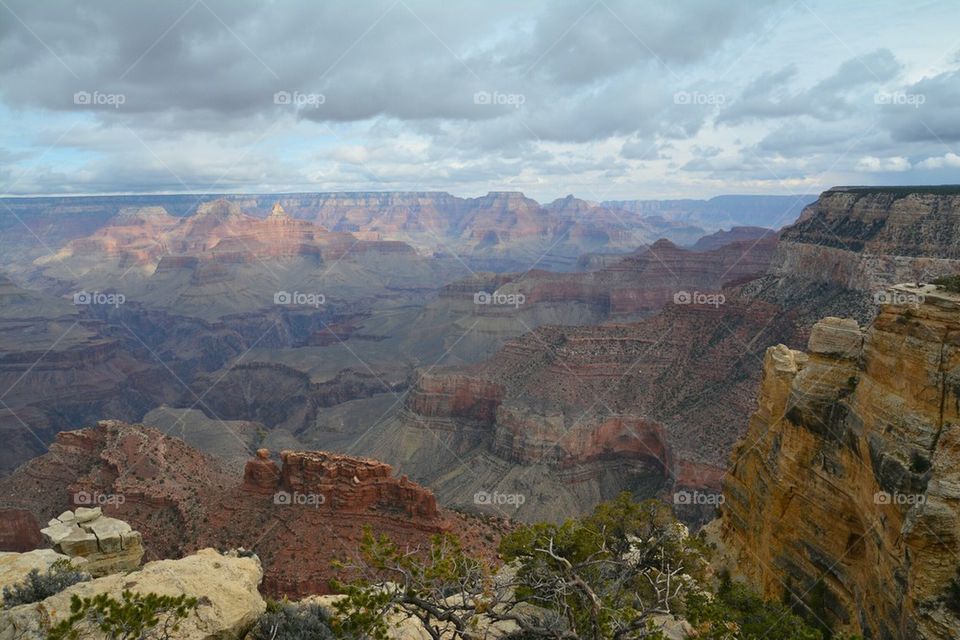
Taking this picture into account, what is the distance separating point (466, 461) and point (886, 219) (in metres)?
48.3

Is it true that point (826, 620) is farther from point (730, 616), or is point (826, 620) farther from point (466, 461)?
point (466, 461)

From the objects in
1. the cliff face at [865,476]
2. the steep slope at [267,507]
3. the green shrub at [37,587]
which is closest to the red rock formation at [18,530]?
the steep slope at [267,507]

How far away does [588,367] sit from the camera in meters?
65.9

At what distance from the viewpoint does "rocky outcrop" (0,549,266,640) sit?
34.0 feet

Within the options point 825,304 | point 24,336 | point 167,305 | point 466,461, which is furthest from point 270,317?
point 825,304

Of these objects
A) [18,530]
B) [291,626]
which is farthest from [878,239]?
[18,530]

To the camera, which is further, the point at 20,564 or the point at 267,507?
the point at 267,507
